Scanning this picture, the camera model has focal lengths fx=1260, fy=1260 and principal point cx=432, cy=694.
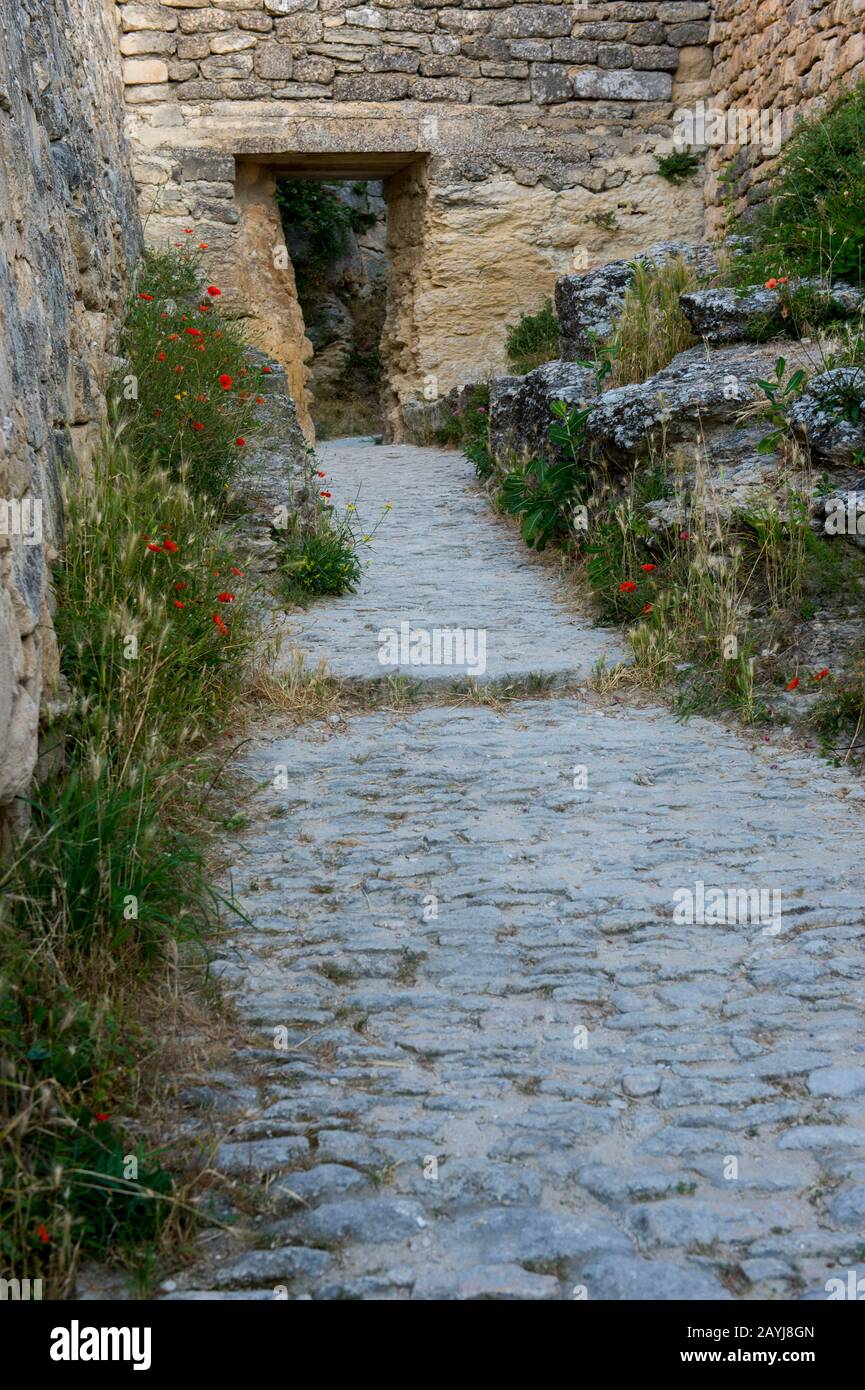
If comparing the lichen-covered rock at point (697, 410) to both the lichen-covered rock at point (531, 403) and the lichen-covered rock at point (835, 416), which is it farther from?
the lichen-covered rock at point (531, 403)

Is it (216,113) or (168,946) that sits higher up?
(216,113)

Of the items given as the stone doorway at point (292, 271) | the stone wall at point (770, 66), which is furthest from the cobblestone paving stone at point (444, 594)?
the stone wall at point (770, 66)

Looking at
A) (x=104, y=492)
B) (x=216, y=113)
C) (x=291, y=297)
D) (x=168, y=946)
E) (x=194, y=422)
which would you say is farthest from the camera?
(x=291, y=297)

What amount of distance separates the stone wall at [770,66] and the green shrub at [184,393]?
4.41 m

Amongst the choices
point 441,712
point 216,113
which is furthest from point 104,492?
point 216,113

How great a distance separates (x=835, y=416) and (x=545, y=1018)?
364cm

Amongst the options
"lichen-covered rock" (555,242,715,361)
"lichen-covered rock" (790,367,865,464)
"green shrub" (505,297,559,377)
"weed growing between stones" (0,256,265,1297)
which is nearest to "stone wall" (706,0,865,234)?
"lichen-covered rock" (555,242,715,361)

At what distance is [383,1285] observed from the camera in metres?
2.19

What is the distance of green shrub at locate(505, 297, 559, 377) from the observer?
1045cm

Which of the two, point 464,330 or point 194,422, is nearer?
point 194,422

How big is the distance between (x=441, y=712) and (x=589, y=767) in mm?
867

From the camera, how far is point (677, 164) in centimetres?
1080

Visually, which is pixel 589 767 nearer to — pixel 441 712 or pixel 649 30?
pixel 441 712

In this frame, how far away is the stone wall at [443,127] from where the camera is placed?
391 inches
